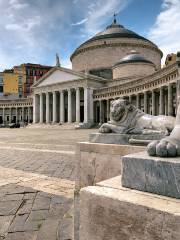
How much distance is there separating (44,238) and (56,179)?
2.95 meters

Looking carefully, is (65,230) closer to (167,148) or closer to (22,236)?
(22,236)

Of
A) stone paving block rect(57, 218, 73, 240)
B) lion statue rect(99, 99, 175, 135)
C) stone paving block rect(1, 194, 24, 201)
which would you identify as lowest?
stone paving block rect(1, 194, 24, 201)

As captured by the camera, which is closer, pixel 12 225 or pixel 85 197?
pixel 85 197

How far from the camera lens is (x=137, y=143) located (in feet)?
11.6

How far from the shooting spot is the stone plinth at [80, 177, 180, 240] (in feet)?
5.24

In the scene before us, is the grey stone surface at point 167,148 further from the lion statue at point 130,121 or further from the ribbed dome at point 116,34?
the ribbed dome at point 116,34

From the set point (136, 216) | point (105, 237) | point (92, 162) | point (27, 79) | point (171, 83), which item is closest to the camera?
point (136, 216)

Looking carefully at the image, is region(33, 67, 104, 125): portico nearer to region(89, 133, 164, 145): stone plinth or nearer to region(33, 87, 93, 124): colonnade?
region(33, 87, 93, 124): colonnade

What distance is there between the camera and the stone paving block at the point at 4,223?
10.7 ft

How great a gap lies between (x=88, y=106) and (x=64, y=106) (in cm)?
767

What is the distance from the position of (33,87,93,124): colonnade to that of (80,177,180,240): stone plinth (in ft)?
165

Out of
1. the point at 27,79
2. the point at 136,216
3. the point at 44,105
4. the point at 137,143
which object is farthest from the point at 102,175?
the point at 27,79

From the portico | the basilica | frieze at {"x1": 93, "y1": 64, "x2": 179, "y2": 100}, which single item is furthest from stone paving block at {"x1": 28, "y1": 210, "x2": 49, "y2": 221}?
the portico

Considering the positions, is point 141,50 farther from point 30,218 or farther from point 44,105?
point 30,218
